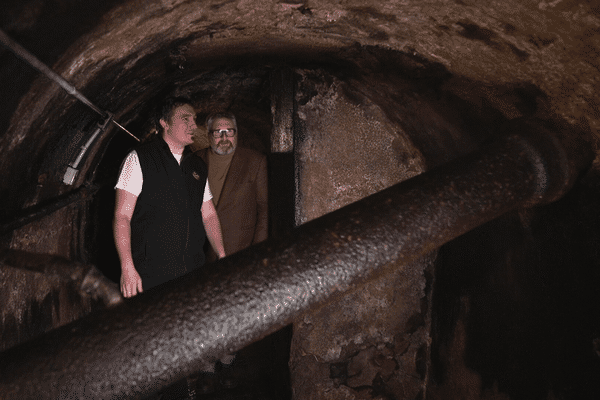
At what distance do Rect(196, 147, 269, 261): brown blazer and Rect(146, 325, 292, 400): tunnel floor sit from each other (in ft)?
3.01

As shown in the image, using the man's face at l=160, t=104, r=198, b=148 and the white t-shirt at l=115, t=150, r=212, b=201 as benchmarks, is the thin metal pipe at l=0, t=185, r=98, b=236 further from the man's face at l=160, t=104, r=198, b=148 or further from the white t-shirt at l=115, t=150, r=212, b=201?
the man's face at l=160, t=104, r=198, b=148

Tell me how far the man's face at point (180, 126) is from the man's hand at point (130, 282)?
2.81ft

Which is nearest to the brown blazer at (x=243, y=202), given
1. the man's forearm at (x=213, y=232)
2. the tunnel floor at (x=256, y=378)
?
the man's forearm at (x=213, y=232)

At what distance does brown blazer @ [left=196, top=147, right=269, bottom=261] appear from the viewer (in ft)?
10.4

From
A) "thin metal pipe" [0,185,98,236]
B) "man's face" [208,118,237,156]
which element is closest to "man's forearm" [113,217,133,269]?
"thin metal pipe" [0,185,98,236]

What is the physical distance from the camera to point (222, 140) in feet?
10.0

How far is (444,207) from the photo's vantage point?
4.10 feet

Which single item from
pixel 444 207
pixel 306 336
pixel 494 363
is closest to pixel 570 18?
A: pixel 444 207

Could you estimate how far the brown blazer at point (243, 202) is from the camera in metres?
3.17

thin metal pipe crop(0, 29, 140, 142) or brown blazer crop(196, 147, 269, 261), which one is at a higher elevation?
thin metal pipe crop(0, 29, 140, 142)

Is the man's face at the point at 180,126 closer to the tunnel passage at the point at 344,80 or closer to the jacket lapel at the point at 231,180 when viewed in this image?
the tunnel passage at the point at 344,80

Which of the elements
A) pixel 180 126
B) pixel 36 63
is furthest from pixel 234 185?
pixel 36 63

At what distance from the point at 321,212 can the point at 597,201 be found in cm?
160

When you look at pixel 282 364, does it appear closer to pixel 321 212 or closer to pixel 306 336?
pixel 306 336
